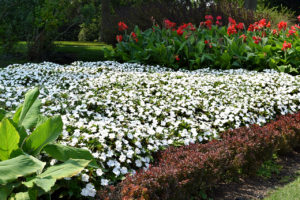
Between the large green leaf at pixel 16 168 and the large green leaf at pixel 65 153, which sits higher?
the large green leaf at pixel 16 168

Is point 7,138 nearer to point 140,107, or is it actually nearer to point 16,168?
point 16,168

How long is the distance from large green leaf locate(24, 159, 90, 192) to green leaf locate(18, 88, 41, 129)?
66cm

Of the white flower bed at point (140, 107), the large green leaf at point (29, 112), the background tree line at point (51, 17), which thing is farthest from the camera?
the background tree line at point (51, 17)

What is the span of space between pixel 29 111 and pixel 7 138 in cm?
62

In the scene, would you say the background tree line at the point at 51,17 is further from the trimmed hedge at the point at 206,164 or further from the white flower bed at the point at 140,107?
the trimmed hedge at the point at 206,164

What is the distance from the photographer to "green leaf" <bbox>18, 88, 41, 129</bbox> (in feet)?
10.0

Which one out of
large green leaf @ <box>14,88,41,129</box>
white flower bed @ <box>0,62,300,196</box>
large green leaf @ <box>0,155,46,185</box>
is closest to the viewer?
large green leaf @ <box>0,155,46,185</box>

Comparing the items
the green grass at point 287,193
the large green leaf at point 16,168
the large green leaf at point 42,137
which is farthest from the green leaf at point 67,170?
the green grass at point 287,193

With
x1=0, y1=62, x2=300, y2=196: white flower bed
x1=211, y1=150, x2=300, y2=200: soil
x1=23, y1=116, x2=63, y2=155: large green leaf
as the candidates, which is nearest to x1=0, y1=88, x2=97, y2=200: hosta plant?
x1=23, y1=116, x2=63, y2=155: large green leaf

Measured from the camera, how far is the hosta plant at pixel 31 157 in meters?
2.32

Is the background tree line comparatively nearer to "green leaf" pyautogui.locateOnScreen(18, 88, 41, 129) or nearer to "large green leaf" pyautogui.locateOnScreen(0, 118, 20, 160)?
"green leaf" pyautogui.locateOnScreen(18, 88, 41, 129)

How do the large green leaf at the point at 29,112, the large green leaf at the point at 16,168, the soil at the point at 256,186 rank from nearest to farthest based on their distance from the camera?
the large green leaf at the point at 16,168 → the large green leaf at the point at 29,112 → the soil at the point at 256,186

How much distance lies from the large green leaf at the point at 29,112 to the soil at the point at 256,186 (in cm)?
196

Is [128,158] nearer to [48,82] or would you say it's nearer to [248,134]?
[248,134]
